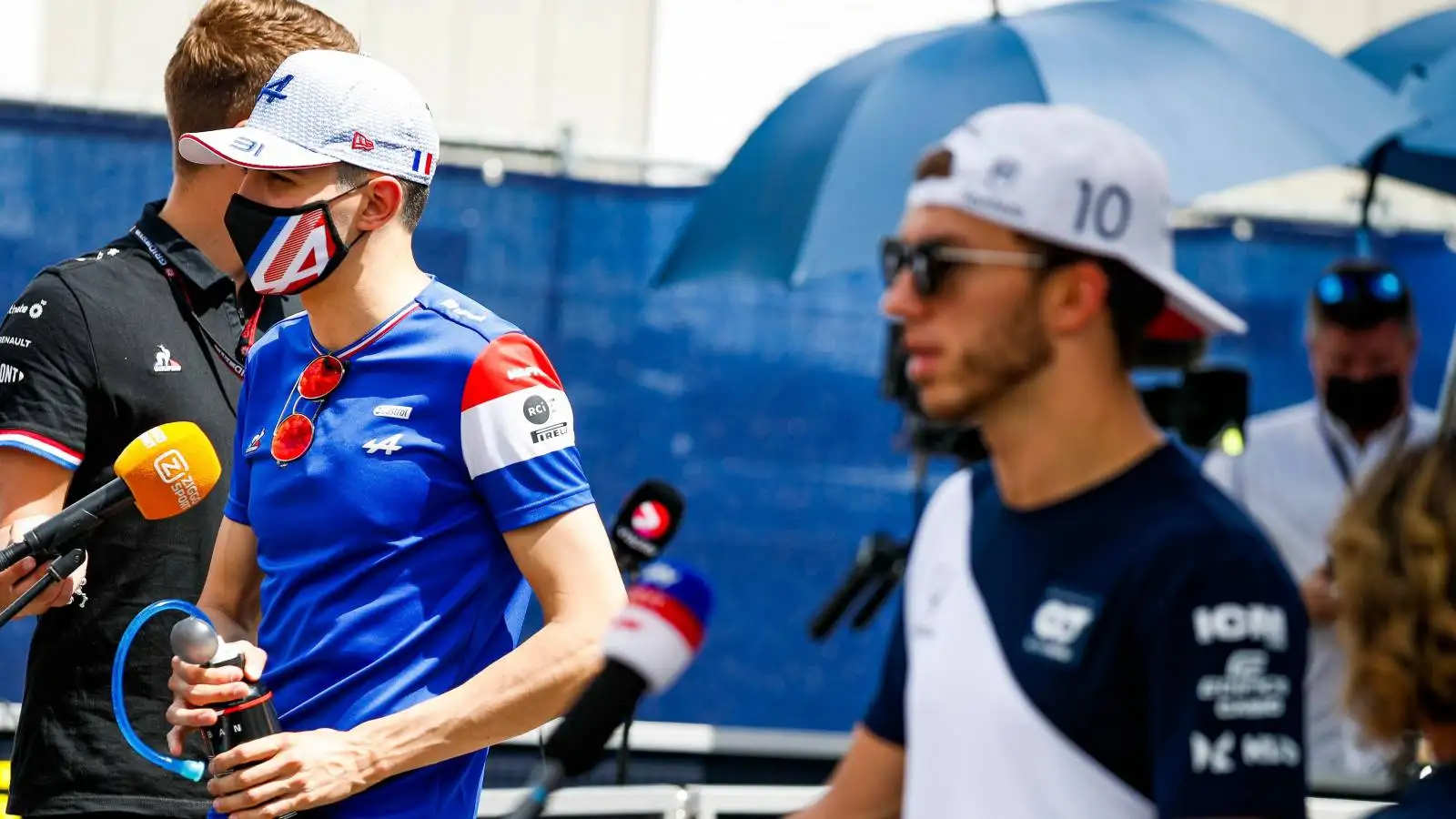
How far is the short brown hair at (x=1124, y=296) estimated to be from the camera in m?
2.43

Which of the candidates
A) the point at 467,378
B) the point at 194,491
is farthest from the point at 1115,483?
the point at 194,491

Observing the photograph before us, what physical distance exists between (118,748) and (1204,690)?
95.5 inches

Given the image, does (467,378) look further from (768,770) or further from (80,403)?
(768,770)

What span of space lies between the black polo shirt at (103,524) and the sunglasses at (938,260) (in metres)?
1.87

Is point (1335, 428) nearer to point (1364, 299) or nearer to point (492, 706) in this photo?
point (1364, 299)

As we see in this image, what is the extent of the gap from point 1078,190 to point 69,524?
193 centimetres

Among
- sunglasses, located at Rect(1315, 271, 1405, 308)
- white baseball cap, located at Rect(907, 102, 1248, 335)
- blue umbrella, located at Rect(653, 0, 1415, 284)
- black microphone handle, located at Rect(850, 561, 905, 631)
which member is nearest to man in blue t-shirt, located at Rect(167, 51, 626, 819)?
white baseball cap, located at Rect(907, 102, 1248, 335)

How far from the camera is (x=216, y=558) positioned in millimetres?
3533

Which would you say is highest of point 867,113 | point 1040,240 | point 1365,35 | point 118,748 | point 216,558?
point 1365,35

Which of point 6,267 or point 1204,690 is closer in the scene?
point 1204,690

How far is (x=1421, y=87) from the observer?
6.36 metres

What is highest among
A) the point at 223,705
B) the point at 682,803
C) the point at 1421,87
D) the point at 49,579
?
the point at 1421,87

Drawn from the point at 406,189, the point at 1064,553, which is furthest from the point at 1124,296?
the point at 406,189

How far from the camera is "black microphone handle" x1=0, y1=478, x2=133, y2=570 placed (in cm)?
326
